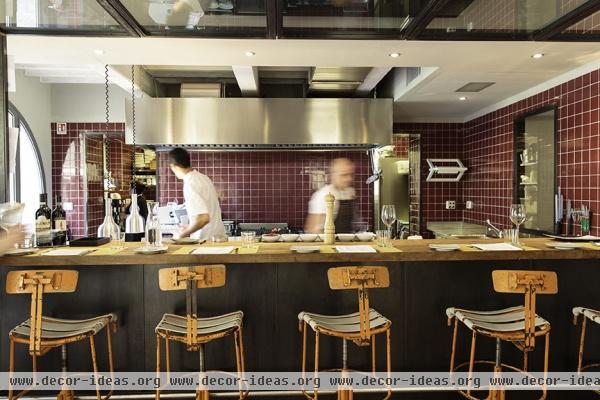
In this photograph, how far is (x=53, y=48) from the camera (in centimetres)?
293

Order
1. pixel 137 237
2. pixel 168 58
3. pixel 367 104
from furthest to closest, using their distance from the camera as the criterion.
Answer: pixel 367 104, pixel 168 58, pixel 137 237

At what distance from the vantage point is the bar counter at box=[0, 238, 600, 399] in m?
2.38

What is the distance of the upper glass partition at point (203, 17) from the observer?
8.05 ft

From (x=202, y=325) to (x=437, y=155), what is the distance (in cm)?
464

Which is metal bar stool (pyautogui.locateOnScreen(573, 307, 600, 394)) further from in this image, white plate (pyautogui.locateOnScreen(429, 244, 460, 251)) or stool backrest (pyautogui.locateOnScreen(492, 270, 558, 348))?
white plate (pyautogui.locateOnScreen(429, 244, 460, 251))

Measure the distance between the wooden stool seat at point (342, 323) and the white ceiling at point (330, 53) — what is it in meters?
1.78

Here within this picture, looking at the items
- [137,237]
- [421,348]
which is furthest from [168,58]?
[421,348]

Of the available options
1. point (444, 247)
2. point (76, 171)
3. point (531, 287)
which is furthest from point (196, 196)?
point (76, 171)

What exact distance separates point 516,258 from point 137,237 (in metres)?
2.34

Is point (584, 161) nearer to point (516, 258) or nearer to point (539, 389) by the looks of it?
point (516, 258)

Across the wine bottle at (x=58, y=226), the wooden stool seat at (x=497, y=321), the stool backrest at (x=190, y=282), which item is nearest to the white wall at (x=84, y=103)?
the wine bottle at (x=58, y=226)

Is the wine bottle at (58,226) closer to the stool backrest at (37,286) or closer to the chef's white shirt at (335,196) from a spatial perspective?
the stool backrest at (37,286)

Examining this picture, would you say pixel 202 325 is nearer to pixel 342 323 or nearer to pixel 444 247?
pixel 342 323

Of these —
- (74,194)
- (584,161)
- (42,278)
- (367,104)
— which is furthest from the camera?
(74,194)
